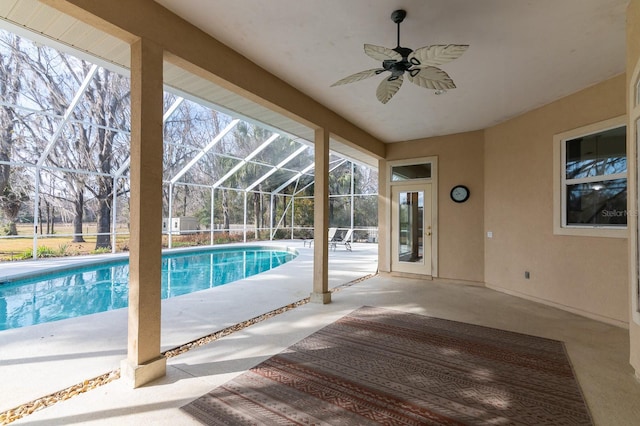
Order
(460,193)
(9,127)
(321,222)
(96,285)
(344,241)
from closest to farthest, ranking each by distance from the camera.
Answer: (321,222) → (460,193) → (96,285) → (9,127) → (344,241)

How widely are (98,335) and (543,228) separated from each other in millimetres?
5929

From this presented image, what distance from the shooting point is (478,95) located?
4.06 meters

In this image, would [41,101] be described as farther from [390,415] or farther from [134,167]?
[390,415]

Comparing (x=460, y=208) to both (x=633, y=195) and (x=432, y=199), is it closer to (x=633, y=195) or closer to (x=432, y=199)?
(x=432, y=199)

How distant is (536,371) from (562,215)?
2745 mm

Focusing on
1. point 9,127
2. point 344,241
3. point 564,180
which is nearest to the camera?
point 564,180

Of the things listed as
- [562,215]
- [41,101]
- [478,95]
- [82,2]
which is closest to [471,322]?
[562,215]

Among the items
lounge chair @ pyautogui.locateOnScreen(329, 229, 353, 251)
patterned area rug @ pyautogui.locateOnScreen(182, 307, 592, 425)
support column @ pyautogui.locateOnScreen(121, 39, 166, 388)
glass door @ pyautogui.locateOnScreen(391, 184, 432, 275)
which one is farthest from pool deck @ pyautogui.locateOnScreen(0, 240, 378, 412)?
lounge chair @ pyautogui.locateOnScreen(329, 229, 353, 251)

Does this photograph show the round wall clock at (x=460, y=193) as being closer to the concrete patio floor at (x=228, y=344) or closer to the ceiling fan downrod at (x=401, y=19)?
the concrete patio floor at (x=228, y=344)

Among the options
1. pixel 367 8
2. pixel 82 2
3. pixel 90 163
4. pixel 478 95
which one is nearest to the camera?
pixel 82 2

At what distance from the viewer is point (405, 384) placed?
7.44 ft

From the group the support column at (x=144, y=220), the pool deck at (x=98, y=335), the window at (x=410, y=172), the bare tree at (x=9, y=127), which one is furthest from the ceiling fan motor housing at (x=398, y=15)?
the bare tree at (x=9, y=127)

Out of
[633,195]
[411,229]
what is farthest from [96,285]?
[633,195]

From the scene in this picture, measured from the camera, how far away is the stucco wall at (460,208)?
18.7 ft
